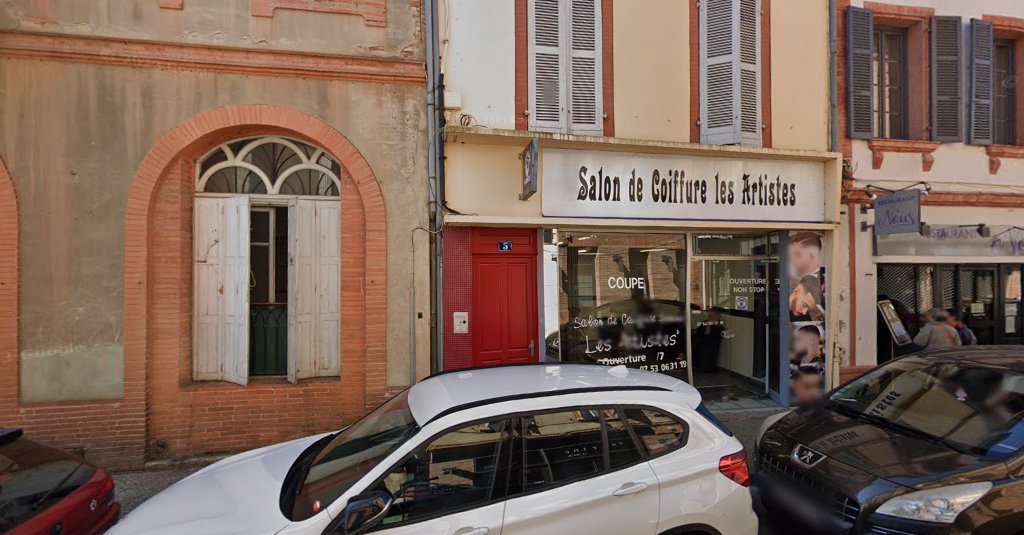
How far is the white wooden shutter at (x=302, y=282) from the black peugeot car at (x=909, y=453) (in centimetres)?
527

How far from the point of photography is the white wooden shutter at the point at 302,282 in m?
5.82

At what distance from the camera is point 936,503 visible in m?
2.72

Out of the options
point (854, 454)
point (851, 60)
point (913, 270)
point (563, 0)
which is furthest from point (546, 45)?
point (913, 270)

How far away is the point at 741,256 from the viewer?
7445 mm

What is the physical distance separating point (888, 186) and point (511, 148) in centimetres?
628

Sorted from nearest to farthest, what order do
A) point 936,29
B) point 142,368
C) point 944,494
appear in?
point 944,494, point 142,368, point 936,29

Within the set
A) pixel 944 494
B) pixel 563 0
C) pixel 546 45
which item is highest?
pixel 563 0

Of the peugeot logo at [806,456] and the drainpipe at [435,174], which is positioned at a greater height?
the drainpipe at [435,174]

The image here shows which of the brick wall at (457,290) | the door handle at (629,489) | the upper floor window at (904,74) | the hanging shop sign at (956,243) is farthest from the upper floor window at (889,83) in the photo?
the door handle at (629,489)

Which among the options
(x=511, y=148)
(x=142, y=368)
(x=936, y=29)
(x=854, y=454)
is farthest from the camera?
(x=936, y=29)

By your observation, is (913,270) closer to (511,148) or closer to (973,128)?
(973,128)

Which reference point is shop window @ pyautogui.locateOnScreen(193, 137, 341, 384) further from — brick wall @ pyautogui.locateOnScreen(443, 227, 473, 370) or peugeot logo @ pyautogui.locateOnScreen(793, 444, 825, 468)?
peugeot logo @ pyautogui.locateOnScreen(793, 444, 825, 468)

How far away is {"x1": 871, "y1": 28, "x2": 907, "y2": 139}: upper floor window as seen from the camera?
7684mm

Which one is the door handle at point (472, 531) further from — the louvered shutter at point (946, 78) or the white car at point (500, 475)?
the louvered shutter at point (946, 78)
